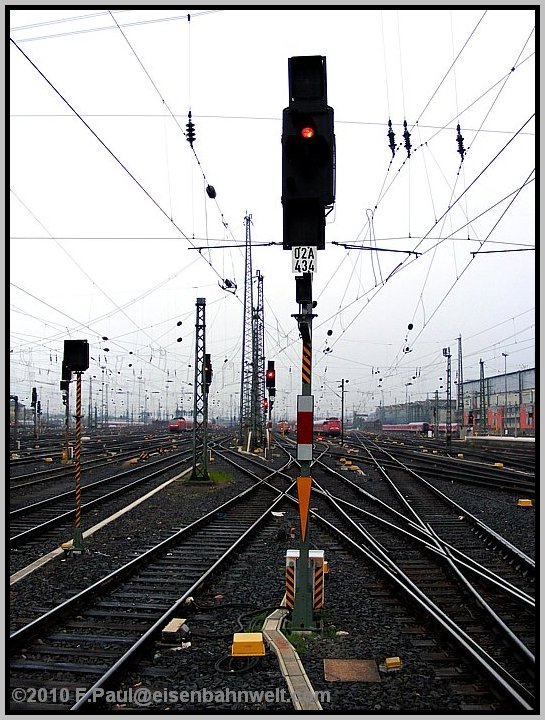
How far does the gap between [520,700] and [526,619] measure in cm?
283

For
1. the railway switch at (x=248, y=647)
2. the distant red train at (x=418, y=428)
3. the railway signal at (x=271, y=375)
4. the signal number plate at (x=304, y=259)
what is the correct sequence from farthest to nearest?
the distant red train at (x=418, y=428), the railway signal at (x=271, y=375), the signal number plate at (x=304, y=259), the railway switch at (x=248, y=647)

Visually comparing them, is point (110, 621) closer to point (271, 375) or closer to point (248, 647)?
point (248, 647)

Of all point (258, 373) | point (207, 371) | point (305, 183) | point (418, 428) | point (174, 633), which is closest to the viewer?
point (174, 633)

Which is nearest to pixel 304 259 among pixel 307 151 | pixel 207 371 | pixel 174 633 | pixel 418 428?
pixel 307 151

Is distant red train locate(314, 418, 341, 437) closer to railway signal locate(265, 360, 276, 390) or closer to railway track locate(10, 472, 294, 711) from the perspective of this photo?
railway signal locate(265, 360, 276, 390)

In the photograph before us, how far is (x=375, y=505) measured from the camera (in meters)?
18.9

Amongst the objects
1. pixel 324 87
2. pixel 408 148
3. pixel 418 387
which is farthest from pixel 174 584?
pixel 418 387

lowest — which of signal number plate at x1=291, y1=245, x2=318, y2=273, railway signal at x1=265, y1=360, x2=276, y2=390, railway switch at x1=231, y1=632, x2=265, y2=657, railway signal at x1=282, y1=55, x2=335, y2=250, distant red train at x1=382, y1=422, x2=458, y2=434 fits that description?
distant red train at x1=382, y1=422, x2=458, y2=434

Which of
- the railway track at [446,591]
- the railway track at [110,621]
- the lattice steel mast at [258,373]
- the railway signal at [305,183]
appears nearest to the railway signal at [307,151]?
the railway signal at [305,183]

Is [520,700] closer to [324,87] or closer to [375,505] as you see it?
→ [324,87]

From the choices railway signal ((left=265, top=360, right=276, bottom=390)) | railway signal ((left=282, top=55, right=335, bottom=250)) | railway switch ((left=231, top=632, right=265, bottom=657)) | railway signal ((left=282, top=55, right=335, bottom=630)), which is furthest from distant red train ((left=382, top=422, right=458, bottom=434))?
railway switch ((left=231, top=632, right=265, bottom=657))

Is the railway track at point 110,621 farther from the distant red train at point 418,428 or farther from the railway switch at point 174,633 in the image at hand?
the distant red train at point 418,428

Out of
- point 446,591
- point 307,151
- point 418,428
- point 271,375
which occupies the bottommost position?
point 418,428

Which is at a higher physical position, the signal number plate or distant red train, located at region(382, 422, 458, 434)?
the signal number plate
